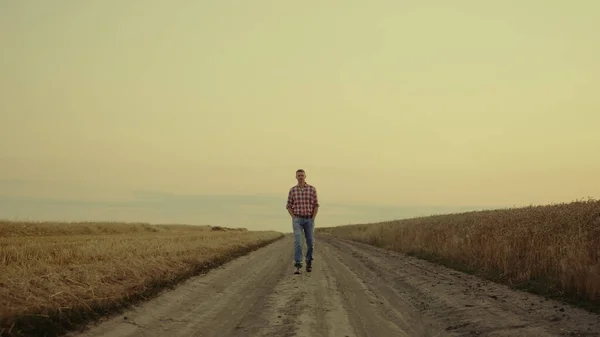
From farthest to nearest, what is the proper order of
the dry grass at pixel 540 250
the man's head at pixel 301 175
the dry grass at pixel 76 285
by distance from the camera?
the man's head at pixel 301 175 < the dry grass at pixel 540 250 < the dry grass at pixel 76 285

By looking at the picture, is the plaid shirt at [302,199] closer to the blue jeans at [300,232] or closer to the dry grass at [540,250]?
the blue jeans at [300,232]

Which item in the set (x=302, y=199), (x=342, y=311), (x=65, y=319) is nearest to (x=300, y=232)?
(x=302, y=199)

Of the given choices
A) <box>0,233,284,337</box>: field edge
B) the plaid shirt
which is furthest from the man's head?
<box>0,233,284,337</box>: field edge

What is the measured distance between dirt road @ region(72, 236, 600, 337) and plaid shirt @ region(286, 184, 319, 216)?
74.1 inches

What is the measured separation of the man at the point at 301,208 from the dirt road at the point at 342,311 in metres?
1.21

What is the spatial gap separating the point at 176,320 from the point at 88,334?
142 centimetres

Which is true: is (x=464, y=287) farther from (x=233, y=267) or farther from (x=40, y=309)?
(x=40, y=309)

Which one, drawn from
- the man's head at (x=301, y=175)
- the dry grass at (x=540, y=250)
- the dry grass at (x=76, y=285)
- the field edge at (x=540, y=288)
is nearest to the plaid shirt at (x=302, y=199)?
the man's head at (x=301, y=175)

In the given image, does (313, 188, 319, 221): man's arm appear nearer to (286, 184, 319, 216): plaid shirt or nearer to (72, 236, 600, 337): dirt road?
(286, 184, 319, 216): plaid shirt

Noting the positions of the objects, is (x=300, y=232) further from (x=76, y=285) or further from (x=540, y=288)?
(x=76, y=285)

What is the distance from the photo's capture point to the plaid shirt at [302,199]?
45.4ft

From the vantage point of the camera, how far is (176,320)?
7422 mm

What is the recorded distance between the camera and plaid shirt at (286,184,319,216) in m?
13.8

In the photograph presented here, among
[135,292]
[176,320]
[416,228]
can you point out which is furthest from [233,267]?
[416,228]
